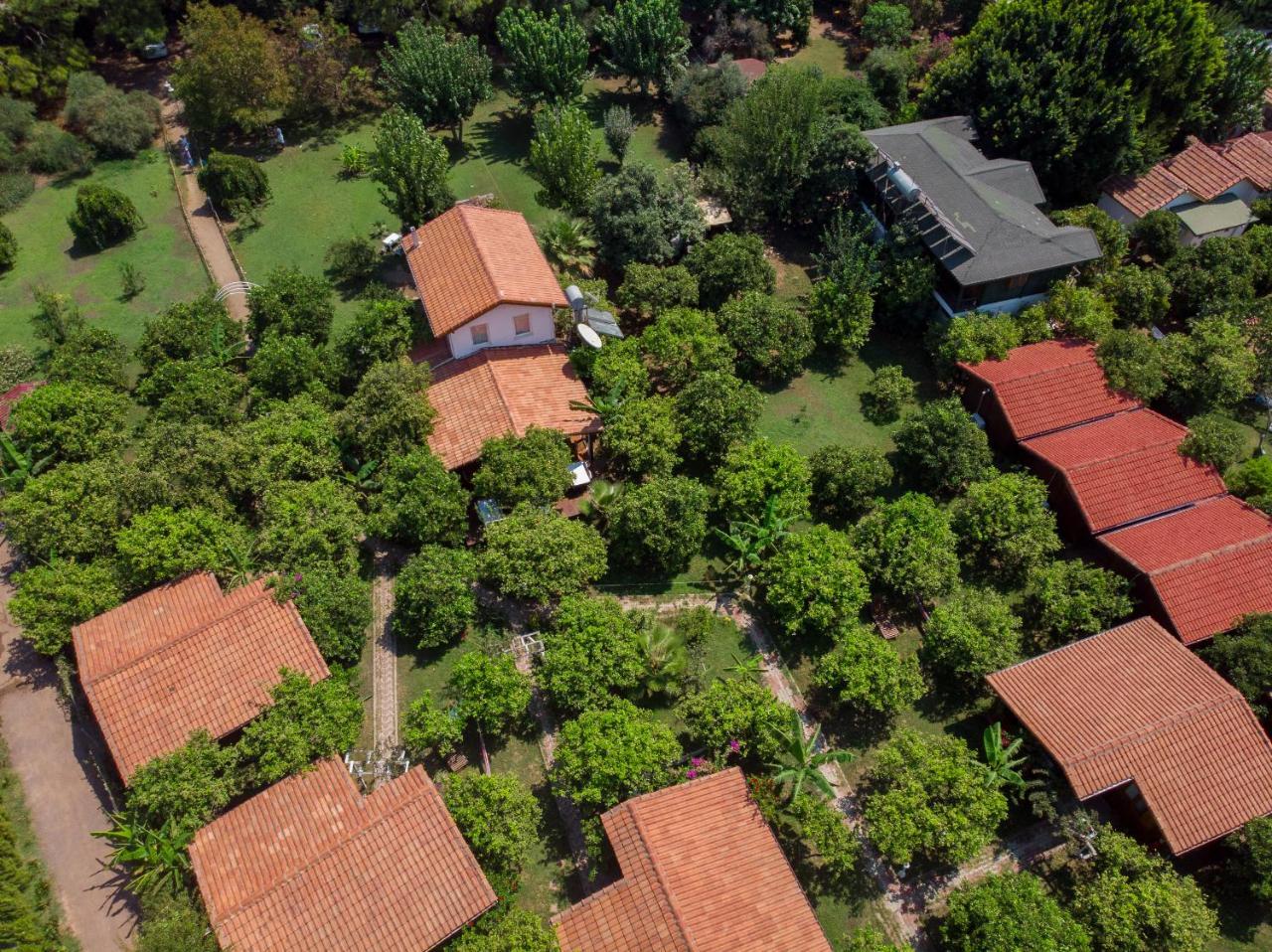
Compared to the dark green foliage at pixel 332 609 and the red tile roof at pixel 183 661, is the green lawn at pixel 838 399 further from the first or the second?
the red tile roof at pixel 183 661

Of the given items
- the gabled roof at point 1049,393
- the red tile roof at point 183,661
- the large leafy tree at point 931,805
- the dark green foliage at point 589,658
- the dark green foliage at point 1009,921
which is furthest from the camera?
the gabled roof at point 1049,393

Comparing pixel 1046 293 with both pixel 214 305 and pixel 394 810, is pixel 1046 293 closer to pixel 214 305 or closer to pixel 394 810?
pixel 394 810

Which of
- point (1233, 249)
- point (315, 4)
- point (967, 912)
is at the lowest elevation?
point (967, 912)

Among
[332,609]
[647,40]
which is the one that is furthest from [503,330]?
[647,40]

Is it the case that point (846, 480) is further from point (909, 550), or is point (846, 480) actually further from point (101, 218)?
point (101, 218)

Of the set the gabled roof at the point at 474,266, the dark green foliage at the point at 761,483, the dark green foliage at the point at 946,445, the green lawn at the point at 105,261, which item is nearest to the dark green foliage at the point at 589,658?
the dark green foliage at the point at 761,483

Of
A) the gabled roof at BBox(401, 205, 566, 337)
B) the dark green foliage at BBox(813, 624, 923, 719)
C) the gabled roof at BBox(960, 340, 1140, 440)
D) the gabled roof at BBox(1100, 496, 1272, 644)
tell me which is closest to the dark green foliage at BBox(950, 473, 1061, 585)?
the gabled roof at BBox(1100, 496, 1272, 644)

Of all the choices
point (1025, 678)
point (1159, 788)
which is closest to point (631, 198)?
point (1025, 678)
